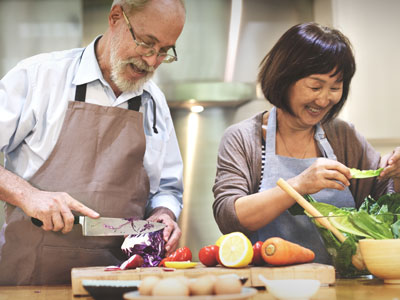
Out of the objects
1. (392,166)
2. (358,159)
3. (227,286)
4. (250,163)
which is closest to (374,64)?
(358,159)

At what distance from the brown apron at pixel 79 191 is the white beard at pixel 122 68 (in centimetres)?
9

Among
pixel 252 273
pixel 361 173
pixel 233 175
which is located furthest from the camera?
pixel 233 175

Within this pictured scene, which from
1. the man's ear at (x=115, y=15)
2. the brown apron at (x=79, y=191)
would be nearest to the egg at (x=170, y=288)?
the brown apron at (x=79, y=191)

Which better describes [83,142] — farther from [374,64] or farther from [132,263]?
[374,64]

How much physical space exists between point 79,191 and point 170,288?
0.95 metres

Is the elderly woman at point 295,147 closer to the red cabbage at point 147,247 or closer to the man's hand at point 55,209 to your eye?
the red cabbage at point 147,247

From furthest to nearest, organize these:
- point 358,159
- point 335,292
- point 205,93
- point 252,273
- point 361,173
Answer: point 205,93
point 358,159
point 361,173
point 252,273
point 335,292

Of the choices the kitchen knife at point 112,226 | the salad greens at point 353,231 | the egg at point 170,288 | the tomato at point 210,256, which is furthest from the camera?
the kitchen knife at point 112,226

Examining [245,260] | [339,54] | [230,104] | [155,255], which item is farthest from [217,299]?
[230,104]

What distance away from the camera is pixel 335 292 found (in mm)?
1217

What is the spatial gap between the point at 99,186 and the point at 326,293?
2.69 ft

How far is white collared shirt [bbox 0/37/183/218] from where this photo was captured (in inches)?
67.9

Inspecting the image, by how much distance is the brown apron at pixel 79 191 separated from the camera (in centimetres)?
169

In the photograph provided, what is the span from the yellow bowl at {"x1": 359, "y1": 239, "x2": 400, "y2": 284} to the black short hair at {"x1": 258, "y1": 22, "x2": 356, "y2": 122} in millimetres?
643
